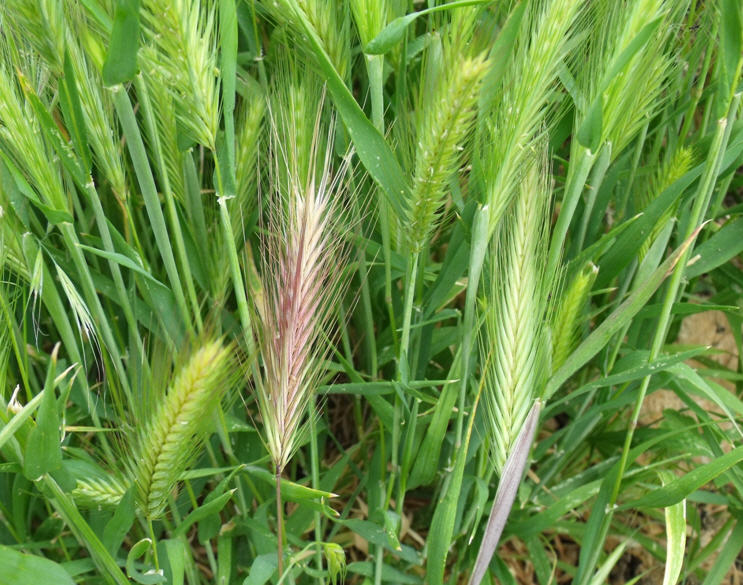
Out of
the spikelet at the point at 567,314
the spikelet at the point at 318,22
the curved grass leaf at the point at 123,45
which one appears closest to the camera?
the curved grass leaf at the point at 123,45

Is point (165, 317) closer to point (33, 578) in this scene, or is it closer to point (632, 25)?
point (33, 578)

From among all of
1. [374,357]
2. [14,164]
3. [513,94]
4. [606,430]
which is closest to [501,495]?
[374,357]

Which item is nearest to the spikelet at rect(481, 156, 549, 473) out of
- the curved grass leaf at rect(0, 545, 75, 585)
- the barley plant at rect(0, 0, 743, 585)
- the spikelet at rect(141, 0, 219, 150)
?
the barley plant at rect(0, 0, 743, 585)

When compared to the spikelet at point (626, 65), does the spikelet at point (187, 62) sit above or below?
above

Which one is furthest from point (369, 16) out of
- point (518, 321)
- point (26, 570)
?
point (26, 570)

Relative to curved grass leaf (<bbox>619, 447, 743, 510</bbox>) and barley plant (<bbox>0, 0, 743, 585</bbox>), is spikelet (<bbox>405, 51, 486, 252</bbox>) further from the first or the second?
curved grass leaf (<bbox>619, 447, 743, 510</bbox>)

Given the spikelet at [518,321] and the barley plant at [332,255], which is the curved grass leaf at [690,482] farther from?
the spikelet at [518,321]

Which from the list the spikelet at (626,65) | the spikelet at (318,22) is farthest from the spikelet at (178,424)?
the spikelet at (626,65)

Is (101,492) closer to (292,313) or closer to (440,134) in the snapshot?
(292,313)
